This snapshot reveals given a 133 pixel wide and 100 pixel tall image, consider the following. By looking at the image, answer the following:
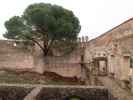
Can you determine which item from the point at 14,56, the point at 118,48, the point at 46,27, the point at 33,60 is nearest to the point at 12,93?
the point at 118,48

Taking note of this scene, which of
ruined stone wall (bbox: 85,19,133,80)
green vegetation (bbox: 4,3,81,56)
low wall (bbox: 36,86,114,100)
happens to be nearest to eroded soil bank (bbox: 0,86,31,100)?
low wall (bbox: 36,86,114,100)

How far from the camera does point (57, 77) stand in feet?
74.4

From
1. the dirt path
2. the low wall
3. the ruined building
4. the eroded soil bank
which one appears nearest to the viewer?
the dirt path

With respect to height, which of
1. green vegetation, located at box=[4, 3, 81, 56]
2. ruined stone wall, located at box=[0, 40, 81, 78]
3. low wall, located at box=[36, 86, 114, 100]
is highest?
green vegetation, located at box=[4, 3, 81, 56]

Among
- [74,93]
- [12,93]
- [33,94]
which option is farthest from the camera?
[74,93]

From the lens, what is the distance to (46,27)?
72.1 feet

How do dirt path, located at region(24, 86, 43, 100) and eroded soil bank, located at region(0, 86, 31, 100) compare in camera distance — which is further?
eroded soil bank, located at region(0, 86, 31, 100)

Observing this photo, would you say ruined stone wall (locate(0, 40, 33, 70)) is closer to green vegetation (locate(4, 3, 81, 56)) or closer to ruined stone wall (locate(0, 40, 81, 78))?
ruined stone wall (locate(0, 40, 81, 78))

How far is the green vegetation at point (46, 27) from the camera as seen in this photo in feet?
71.9

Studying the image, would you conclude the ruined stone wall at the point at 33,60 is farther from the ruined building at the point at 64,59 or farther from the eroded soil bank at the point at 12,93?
the eroded soil bank at the point at 12,93

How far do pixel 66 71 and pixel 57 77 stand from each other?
96cm

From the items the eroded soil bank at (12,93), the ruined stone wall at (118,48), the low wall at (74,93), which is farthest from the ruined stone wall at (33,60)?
the low wall at (74,93)

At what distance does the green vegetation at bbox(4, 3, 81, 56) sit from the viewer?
2192cm

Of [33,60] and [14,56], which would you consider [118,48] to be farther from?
[14,56]
